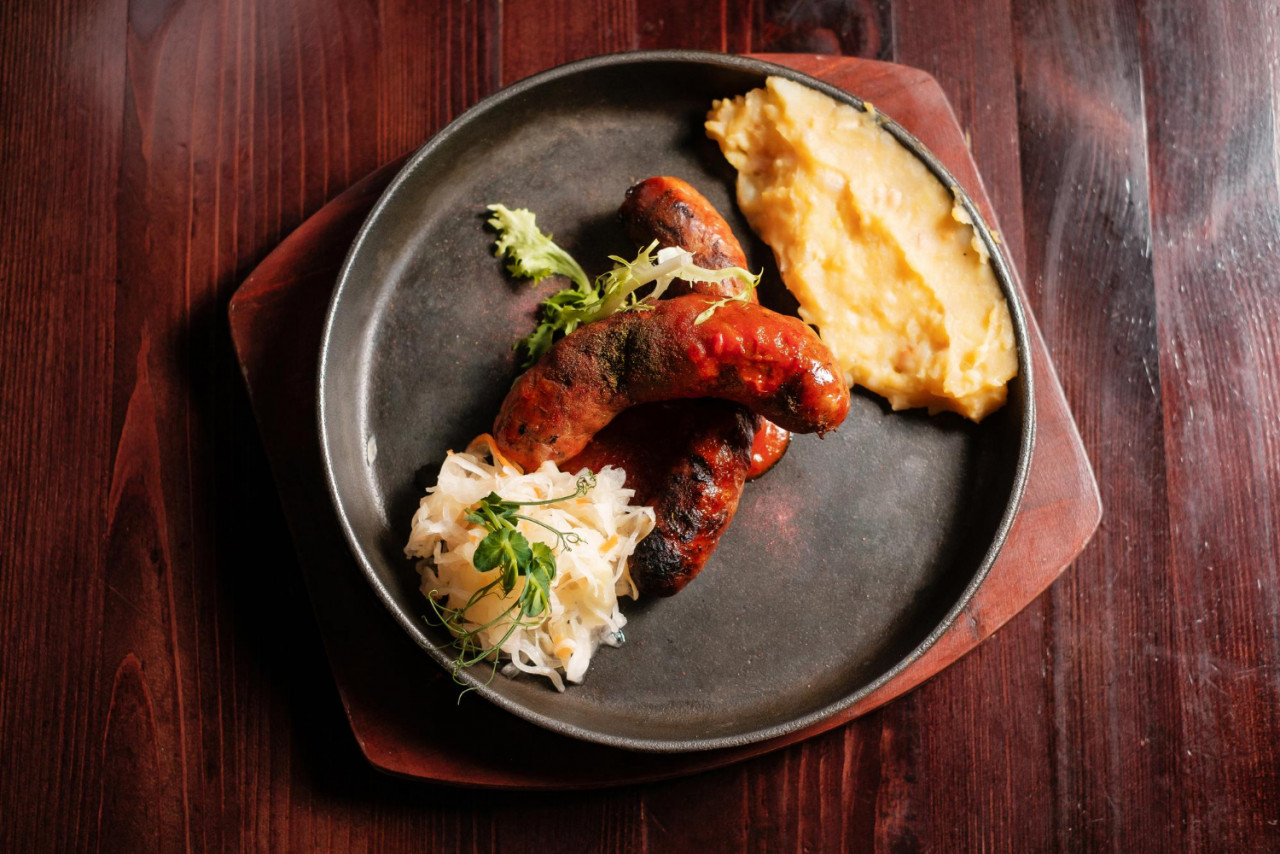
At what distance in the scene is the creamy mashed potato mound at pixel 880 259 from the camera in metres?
3.55

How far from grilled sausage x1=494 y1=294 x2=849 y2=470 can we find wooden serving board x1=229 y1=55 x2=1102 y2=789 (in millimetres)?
834

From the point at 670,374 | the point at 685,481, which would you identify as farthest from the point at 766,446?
the point at 670,374

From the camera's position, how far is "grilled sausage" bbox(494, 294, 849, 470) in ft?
10.1

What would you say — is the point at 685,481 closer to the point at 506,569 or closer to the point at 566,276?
the point at 506,569

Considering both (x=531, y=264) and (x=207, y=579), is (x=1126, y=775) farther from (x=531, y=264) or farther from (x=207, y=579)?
(x=207, y=579)

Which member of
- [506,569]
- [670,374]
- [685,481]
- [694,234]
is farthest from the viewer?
[694,234]

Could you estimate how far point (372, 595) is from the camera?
136 inches

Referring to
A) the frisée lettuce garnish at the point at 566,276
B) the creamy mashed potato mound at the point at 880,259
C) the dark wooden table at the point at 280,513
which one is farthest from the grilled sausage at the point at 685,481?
the dark wooden table at the point at 280,513

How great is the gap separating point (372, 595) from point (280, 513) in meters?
0.56

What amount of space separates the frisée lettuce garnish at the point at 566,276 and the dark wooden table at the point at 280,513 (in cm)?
70

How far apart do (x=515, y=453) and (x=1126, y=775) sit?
9.07ft

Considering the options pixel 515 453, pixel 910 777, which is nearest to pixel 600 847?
pixel 910 777

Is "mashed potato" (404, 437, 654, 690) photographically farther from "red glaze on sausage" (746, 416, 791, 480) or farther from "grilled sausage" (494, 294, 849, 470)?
"red glaze on sausage" (746, 416, 791, 480)

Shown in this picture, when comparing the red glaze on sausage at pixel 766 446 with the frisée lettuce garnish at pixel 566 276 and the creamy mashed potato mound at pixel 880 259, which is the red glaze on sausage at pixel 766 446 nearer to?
the creamy mashed potato mound at pixel 880 259
